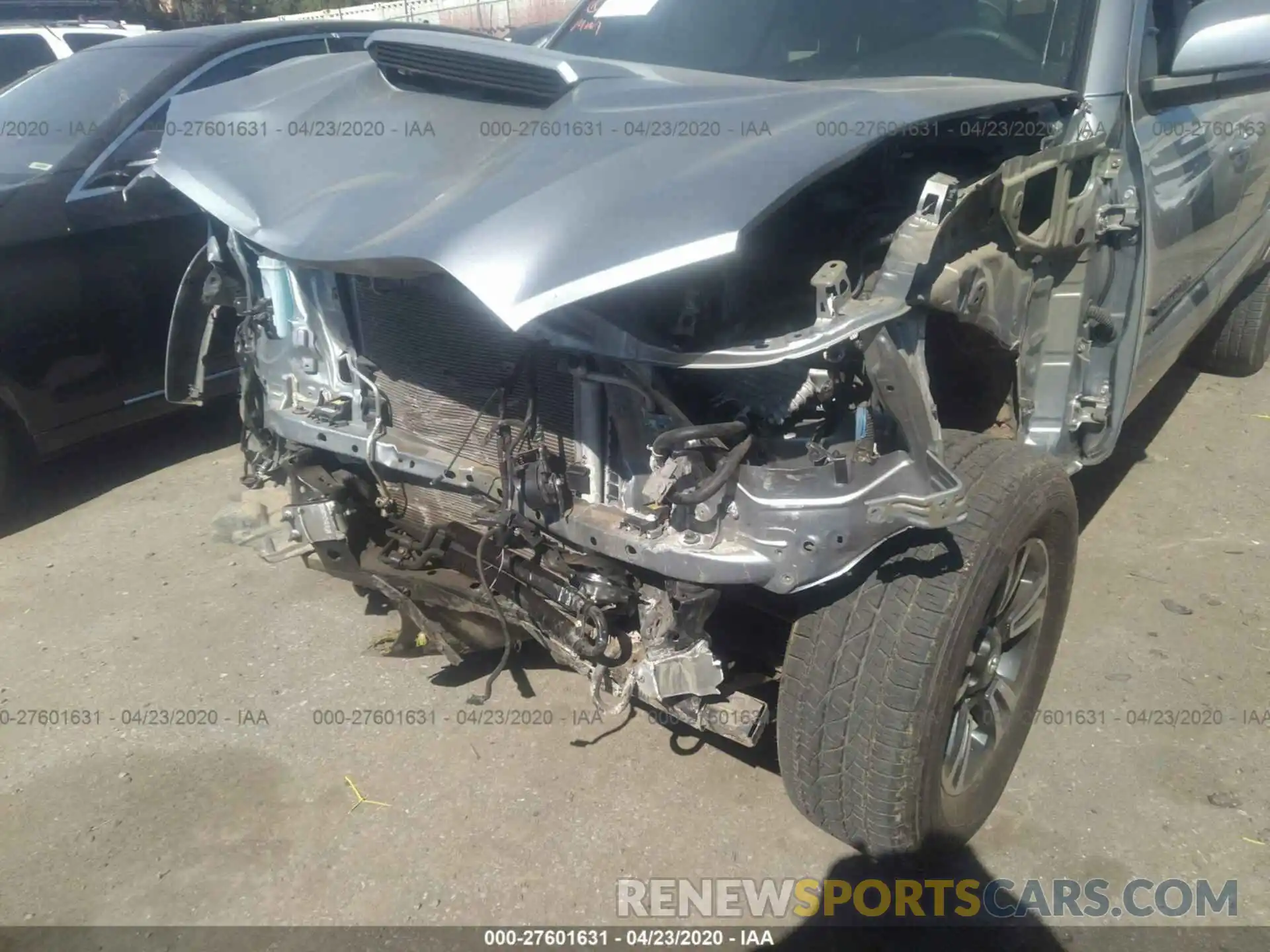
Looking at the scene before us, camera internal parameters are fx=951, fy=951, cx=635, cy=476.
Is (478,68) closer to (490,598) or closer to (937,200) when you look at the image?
(937,200)

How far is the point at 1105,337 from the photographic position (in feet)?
8.64

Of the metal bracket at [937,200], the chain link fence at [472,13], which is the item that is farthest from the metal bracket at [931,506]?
the chain link fence at [472,13]

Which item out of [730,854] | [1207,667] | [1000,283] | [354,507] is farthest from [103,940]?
[1207,667]

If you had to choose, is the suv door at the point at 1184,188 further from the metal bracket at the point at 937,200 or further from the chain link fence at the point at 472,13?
the chain link fence at the point at 472,13

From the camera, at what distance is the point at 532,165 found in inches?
71.2

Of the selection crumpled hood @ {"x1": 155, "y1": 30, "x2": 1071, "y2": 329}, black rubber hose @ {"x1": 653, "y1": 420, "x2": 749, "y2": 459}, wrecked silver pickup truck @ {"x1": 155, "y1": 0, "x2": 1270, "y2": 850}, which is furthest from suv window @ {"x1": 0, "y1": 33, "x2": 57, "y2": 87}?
black rubber hose @ {"x1": 653, "y1": 420, "x2": 749, "y2": 459}

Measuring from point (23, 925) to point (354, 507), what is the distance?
1.19 meters

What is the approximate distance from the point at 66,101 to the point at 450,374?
131 inches

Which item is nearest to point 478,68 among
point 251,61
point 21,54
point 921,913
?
point 921,913

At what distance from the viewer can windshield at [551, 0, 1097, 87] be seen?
253 centimetres

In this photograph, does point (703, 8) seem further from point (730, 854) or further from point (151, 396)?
point (151, 396)

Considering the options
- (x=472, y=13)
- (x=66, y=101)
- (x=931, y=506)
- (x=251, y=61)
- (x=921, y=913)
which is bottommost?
(x=921, y=913)

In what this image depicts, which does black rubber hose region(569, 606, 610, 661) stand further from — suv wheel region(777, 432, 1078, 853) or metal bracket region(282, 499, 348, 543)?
metal bracket region(282, 499, 348, 543)

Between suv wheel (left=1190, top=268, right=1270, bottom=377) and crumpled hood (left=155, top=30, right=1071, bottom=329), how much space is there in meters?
3.39
